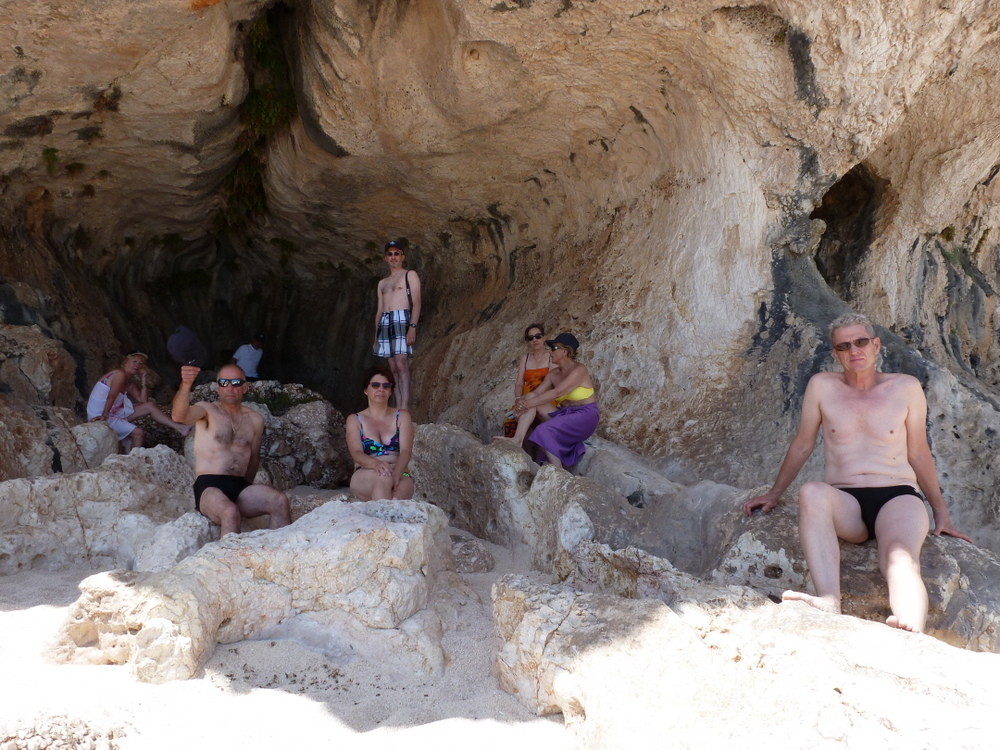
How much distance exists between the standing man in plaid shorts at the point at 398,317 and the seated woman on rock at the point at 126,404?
1.43m

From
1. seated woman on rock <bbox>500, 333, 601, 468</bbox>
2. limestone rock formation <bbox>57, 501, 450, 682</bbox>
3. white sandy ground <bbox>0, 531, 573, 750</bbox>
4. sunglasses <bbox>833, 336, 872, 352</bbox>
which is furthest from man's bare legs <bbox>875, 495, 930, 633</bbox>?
seated woman on rock <bbox>500, 333, 601, 468</bbox>

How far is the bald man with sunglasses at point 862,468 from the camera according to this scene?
274 cm

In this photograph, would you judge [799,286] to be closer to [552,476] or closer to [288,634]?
[552,476]

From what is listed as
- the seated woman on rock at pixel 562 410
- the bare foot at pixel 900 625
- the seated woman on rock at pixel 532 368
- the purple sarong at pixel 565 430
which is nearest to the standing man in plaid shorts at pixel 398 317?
the seated woman on rock at pixel 532 368

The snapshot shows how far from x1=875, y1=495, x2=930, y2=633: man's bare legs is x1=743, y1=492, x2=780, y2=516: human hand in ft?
1.44

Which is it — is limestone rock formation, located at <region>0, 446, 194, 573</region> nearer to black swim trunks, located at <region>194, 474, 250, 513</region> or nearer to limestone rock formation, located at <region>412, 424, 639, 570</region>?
black swim trunks, located at <region>194, 474, 250, 513</region>

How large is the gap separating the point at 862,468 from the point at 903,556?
440mm

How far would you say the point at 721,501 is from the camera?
3.61 m

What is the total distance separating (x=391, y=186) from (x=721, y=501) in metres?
4.40

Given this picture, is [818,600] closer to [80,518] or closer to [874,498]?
[874,498]

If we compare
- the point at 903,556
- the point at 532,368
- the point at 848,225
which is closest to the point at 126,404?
the point at 532,368

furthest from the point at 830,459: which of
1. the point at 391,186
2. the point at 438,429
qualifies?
the point at 391,186

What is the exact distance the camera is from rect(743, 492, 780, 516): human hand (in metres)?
3.23

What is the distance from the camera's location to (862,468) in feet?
9.90
